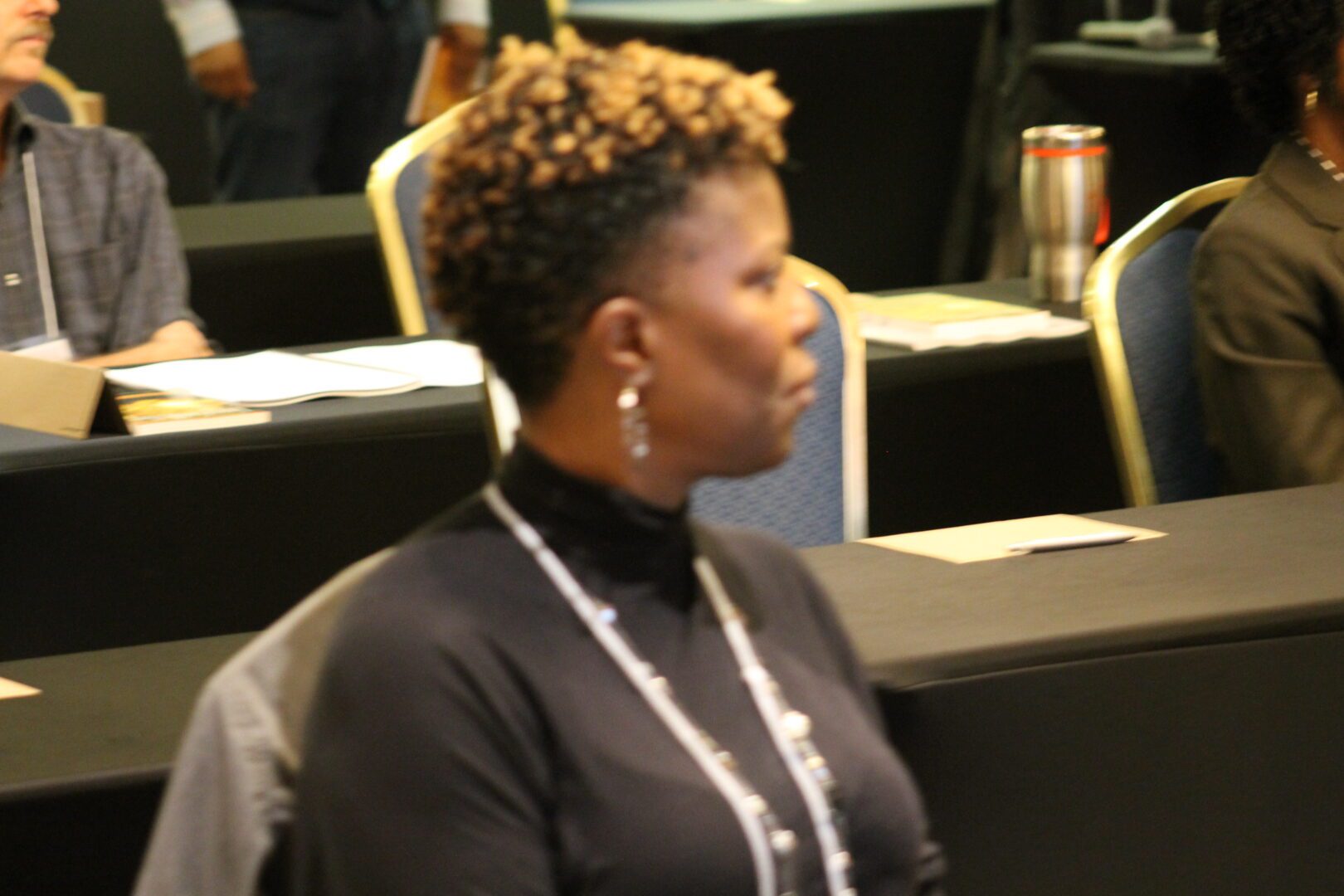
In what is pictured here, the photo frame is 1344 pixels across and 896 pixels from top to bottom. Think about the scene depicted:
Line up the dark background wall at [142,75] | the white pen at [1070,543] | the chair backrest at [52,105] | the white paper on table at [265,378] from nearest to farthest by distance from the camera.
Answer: the white pen at [1070,543] → the white paper on table at [265,378] → the chair backrest at [52,105] → the dark background wall at [142,75]

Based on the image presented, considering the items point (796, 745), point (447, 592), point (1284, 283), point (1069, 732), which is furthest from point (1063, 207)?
point (447, 592)

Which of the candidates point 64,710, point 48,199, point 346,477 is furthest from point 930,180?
point 64,710

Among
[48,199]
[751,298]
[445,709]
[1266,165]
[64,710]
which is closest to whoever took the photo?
[445,709]

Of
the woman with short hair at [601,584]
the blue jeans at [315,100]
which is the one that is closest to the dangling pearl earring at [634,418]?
the woman with short hair at [601,584]

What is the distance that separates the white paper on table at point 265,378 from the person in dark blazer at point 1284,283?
0.91 metres

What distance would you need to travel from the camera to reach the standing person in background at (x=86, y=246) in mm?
2734

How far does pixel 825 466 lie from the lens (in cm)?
204

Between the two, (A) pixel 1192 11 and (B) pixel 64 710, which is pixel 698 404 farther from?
(A) pixel 1192 11

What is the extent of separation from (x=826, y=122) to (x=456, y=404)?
267 cm

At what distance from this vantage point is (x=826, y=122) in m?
4.77

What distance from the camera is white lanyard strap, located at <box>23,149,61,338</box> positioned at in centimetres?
274

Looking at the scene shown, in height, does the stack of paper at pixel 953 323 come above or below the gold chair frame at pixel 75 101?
below

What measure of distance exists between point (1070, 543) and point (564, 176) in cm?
80

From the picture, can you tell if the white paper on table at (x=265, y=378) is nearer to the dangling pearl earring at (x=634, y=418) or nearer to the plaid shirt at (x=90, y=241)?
the plaid shirt at (x=90, y=241)
